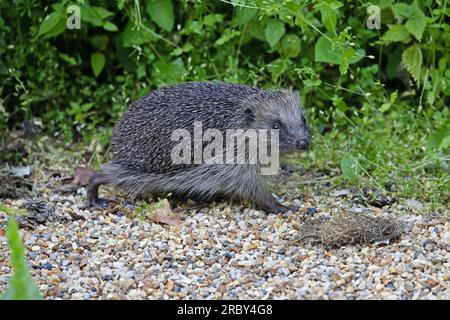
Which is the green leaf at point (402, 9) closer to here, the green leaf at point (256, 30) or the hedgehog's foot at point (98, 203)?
the green leaf at point (256, 30)

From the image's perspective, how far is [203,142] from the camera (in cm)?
825

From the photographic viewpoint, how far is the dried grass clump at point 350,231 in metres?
6.89

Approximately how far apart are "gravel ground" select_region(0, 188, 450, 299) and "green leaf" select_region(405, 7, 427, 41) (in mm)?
1953

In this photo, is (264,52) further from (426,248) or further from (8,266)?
(8,266)

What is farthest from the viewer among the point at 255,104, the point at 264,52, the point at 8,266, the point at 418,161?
the point at 264,52

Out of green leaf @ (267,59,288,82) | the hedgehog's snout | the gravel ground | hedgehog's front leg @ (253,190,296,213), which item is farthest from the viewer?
green leaf @ (267,59,288,82)

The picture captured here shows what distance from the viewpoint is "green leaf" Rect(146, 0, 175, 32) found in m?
9.62

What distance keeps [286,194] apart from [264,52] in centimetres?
244

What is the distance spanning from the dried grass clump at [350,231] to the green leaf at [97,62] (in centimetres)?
421

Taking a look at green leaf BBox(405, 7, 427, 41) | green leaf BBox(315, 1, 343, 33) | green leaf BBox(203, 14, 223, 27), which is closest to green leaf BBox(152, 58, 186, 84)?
green leaf BBox(203, 14, 223, 27)

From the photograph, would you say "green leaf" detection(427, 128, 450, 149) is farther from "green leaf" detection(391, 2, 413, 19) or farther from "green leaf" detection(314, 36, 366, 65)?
"green leaf" detection(391, 2, 413, 19)

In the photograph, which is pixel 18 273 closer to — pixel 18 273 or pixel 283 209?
pixel 18 273

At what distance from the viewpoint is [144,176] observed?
329 inches
